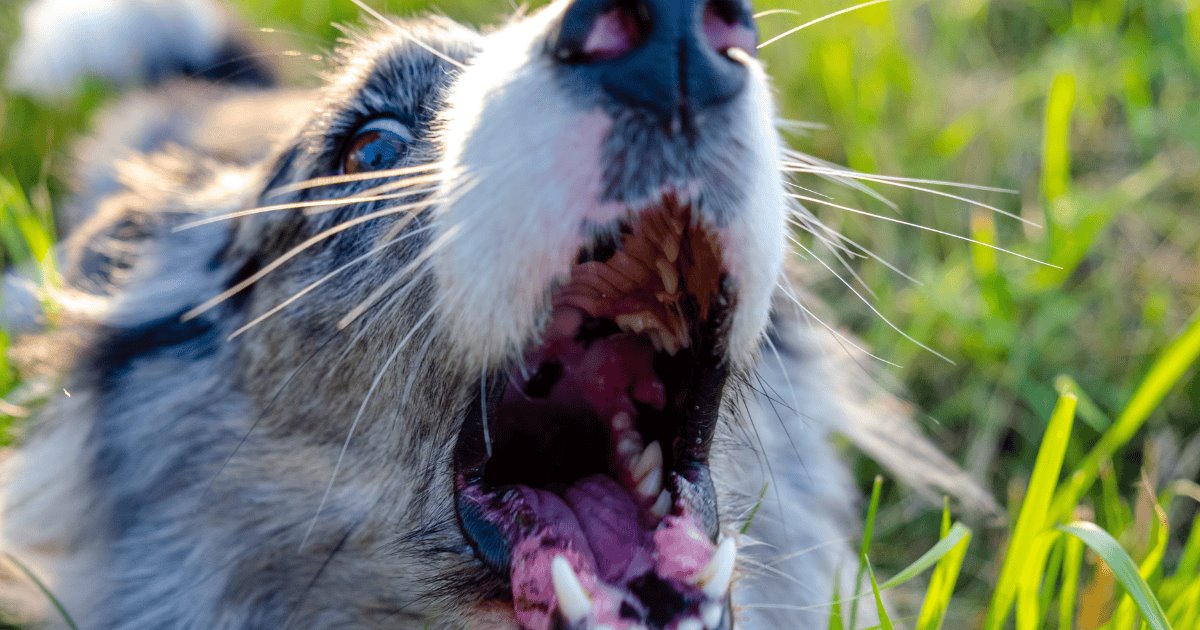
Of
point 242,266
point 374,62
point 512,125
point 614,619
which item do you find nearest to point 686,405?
point 614,619

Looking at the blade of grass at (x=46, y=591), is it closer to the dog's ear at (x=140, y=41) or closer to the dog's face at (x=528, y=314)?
the dog's face at (x=528, y=314)

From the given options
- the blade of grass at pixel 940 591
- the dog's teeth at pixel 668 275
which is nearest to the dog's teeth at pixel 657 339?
the dog's teeth at pixel 668 275

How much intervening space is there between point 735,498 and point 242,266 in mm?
1327

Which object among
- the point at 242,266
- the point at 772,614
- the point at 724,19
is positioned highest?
the point at 724,19

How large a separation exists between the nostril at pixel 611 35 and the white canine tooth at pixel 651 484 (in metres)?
0.77

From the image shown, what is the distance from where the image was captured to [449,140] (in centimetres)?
197

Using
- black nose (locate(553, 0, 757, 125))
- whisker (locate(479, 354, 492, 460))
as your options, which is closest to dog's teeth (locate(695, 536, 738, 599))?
whisker (locate(479, 354, 492, 460))

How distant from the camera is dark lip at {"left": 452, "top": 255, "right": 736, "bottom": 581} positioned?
77.0 inches

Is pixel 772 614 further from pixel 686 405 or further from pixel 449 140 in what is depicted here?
pixel 449 140

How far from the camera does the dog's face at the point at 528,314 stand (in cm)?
172

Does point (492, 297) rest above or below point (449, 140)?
below

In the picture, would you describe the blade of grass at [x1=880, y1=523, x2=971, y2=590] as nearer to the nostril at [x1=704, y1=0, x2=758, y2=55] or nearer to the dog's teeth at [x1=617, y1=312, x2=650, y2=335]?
the dog's teeth at [x1=617, y1=312, x2=650, y2=335]

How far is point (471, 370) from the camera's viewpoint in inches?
76.9

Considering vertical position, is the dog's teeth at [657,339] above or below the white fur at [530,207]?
below
